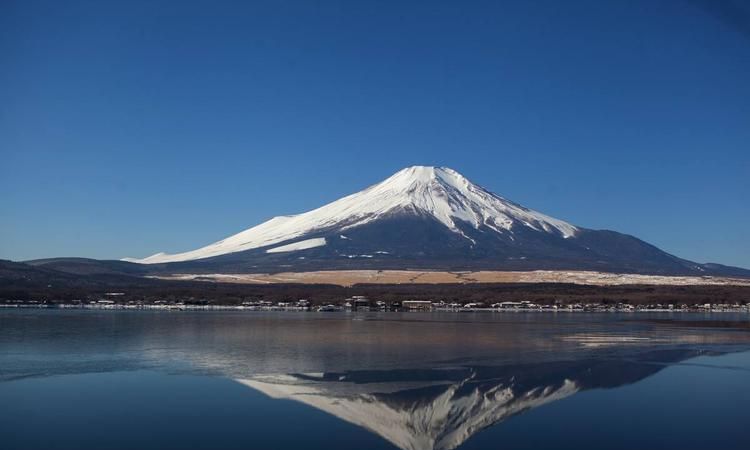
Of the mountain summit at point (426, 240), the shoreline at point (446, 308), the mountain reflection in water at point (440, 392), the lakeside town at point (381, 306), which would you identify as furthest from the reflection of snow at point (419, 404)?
the mountain summit at point (426, 240)

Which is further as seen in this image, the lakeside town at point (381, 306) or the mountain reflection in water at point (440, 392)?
the lakeside town at point (381, 306)

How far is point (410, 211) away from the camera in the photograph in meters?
111

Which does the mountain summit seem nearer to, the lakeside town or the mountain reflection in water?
the lakeside town

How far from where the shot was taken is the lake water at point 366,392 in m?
10.4

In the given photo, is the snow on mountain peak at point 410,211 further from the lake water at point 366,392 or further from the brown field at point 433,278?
the lake water at point 366,392

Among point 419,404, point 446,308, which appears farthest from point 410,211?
point 419,404

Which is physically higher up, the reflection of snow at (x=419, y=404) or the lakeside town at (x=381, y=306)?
the lakeside town at (x=381, y=306)

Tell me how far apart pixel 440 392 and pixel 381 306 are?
34.8m

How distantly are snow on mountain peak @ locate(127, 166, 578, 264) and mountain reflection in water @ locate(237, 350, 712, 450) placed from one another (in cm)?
8894

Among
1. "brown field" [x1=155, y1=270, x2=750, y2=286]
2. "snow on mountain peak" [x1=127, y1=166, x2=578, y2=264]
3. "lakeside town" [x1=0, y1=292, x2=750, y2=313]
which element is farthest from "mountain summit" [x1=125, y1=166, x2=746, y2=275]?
Answer: "lakeside town" [x1=0, y1=292, x2=750, y2=313]

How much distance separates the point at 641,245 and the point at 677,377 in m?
108

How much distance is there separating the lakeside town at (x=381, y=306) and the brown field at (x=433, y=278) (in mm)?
15670

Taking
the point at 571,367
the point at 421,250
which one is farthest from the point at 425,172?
the point at 571,367

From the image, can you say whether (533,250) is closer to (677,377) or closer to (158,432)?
(677,377)
